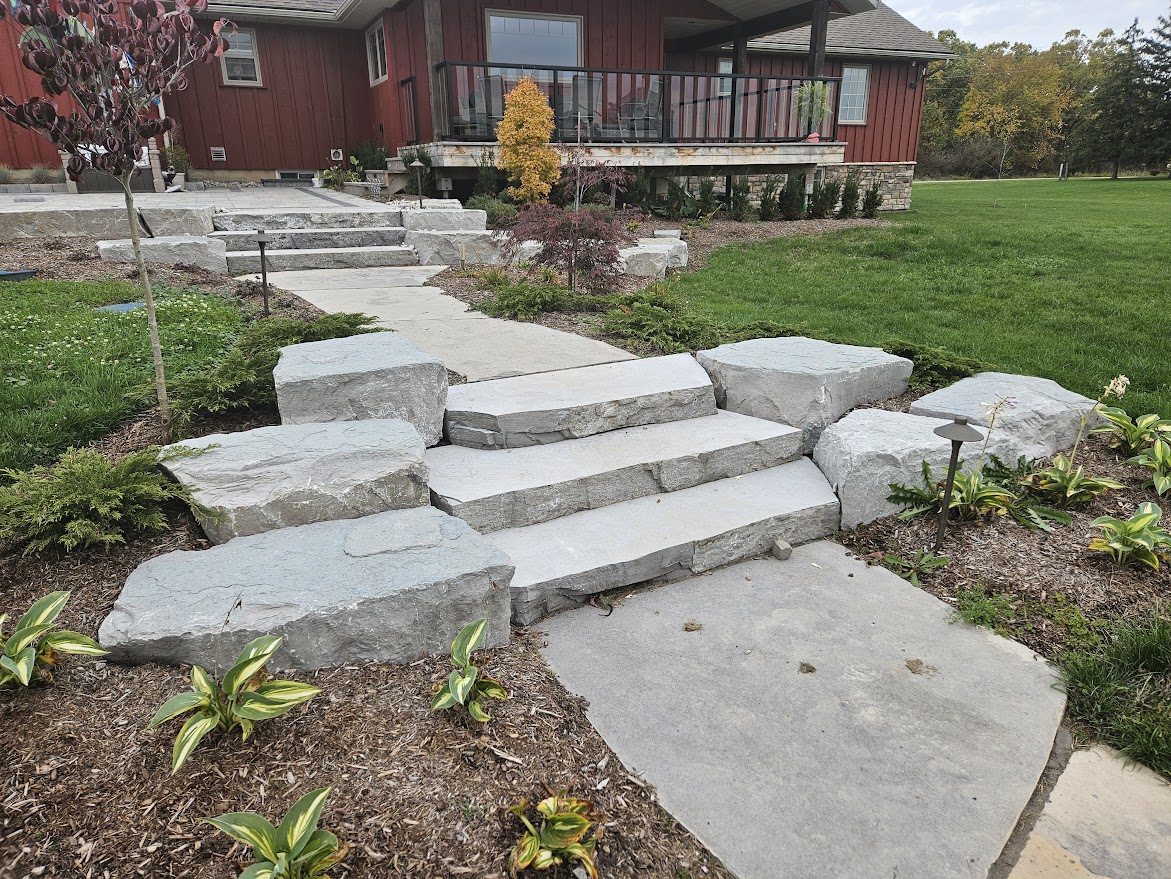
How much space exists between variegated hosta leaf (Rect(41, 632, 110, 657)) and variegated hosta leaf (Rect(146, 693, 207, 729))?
0.90 ft

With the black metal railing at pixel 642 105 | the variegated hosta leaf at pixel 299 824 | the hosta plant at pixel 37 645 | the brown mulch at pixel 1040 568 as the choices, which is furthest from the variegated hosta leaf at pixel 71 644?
the black metal railing at pixel 642 105

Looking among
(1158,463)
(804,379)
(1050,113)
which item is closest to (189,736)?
(804,379)

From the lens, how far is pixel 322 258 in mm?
7625

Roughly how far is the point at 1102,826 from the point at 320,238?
7.91 metres

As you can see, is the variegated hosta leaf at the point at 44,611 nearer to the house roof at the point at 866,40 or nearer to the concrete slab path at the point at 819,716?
the concrete slab path at the point at 819,716

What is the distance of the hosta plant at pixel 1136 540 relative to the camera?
2.82m

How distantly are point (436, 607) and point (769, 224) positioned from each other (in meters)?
11.1

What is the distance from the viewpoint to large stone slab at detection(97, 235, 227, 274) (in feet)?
21.8

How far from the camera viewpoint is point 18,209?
748 centimetres

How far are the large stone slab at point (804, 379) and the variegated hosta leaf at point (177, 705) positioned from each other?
9.64ft

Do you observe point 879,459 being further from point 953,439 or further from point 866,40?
point 866,40

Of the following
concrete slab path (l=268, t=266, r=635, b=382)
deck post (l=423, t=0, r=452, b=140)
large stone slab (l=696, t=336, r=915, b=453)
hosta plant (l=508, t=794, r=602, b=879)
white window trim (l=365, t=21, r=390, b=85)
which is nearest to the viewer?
hosta plant (l=508, t=794, r=602, b=879)

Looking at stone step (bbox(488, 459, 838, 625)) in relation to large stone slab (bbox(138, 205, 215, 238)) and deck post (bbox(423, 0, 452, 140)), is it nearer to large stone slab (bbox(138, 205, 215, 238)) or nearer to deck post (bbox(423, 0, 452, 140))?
large stone slab (bbox(138, 205, 215, 238))

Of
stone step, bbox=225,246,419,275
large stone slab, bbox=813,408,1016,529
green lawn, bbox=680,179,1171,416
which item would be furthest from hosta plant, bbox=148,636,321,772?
stone step, bbox=225,246,419,275
